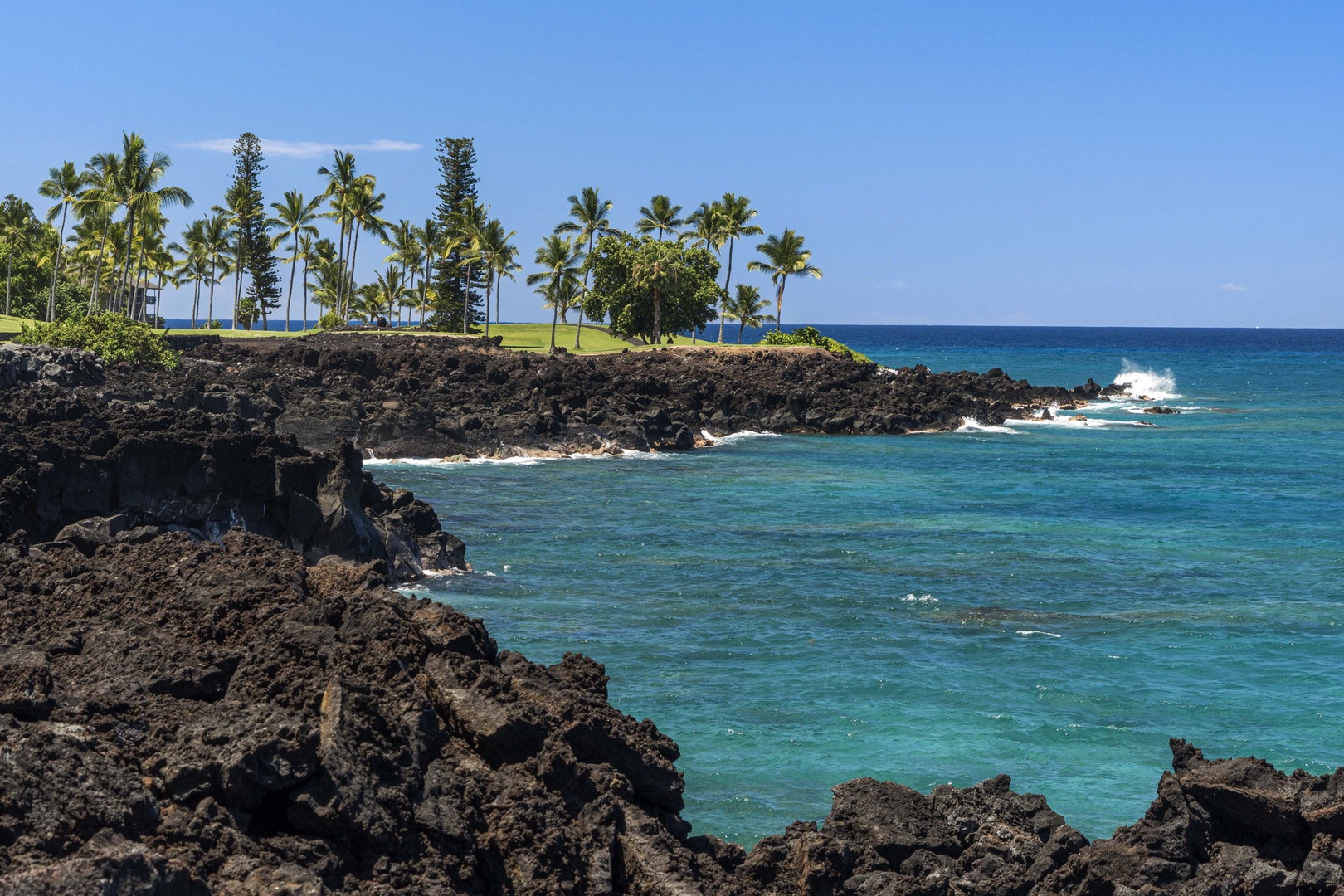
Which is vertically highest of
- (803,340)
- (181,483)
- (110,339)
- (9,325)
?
(803,340)

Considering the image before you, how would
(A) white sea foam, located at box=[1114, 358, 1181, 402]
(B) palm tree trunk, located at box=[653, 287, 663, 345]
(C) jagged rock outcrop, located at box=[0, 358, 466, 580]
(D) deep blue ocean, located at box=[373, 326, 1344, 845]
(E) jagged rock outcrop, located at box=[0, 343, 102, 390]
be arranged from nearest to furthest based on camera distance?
(D) deep blue ocean, located at box=[373, 326, 1344, 845], (C) jagged rock outcrop, located at box=[0, 358, 466, 580], (E) jagged rock outcrop, located at box=[0, 343, 102, 390], (B) palm tree trunk, located at box=[653, 287, 663, 345], (A) white sea foam, located at box=[1114, 358, 1181, 402]

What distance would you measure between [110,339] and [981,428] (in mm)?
46666

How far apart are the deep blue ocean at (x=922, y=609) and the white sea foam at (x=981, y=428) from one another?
1538 cm

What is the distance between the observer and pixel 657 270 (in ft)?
303

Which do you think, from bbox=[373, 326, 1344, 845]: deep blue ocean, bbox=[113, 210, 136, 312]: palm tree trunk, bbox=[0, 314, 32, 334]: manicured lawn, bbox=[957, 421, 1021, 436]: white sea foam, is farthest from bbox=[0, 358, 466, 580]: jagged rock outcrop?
bbox=[113, 210, 136, 312]: palm tree trunk

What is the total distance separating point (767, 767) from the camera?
1880cm

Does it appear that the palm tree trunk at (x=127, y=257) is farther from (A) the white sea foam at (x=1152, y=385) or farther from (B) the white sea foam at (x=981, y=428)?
(A) the white sea foam at (x=1152, y=385)

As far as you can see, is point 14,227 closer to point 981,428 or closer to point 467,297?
point 467,297

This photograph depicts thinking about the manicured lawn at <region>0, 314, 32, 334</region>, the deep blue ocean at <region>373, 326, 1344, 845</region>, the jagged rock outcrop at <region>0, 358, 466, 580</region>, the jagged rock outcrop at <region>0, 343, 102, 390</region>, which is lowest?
the deep blue ocean at <region>373, 326, 1344, 845</region>

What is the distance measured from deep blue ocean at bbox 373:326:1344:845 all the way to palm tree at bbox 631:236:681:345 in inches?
1396

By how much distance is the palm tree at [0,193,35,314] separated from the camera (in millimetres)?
106812

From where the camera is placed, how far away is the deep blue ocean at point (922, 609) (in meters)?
19.8

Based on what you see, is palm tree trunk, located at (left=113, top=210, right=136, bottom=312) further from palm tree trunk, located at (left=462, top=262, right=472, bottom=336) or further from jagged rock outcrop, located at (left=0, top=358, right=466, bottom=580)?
jagged rock outcrop, located at (left=0, top=358, right=466, bottom=580)

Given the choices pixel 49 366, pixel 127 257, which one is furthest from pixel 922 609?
pixel 127 257
